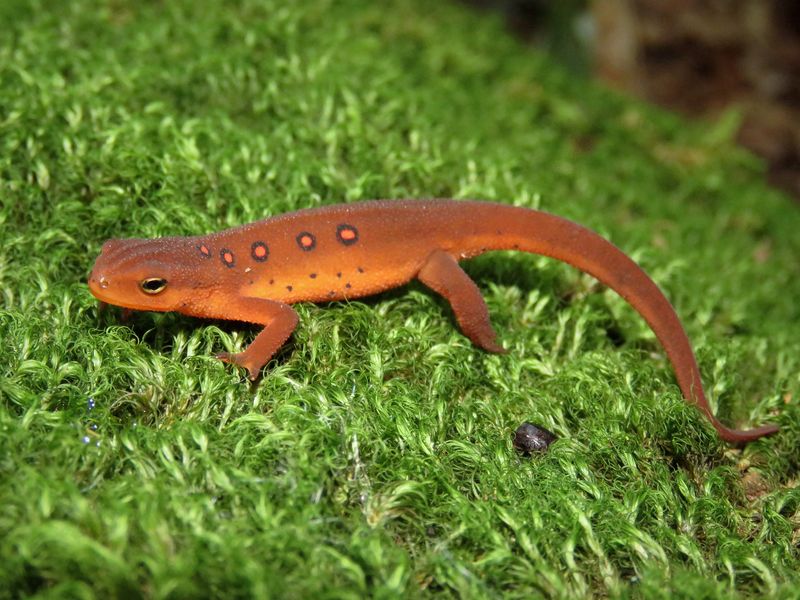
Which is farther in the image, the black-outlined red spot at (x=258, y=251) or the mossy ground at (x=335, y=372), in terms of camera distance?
the black-outlined red spot at (x=258, y=251)

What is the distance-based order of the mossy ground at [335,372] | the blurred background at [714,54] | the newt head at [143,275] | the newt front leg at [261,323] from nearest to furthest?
the mossy ground at [335,372]
the newt head at [143,275]
the newt front leg at [261,323]
the blurred background at [714,54]

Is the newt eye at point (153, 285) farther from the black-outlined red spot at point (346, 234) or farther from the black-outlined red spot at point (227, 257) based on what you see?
the black-outlined red spot at point (346, 234)

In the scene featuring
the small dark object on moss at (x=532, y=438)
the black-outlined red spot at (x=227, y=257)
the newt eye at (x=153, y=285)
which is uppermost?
the black-outlined red spot at (x=227, y=257)

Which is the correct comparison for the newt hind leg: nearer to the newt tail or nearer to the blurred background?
the newt tail

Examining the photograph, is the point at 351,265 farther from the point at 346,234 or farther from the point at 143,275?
the point at 143,275

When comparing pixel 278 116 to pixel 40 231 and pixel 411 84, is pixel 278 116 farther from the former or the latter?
pixel 40 231

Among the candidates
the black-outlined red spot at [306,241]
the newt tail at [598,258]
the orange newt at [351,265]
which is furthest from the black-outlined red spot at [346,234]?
the newt tail at [598,258]
